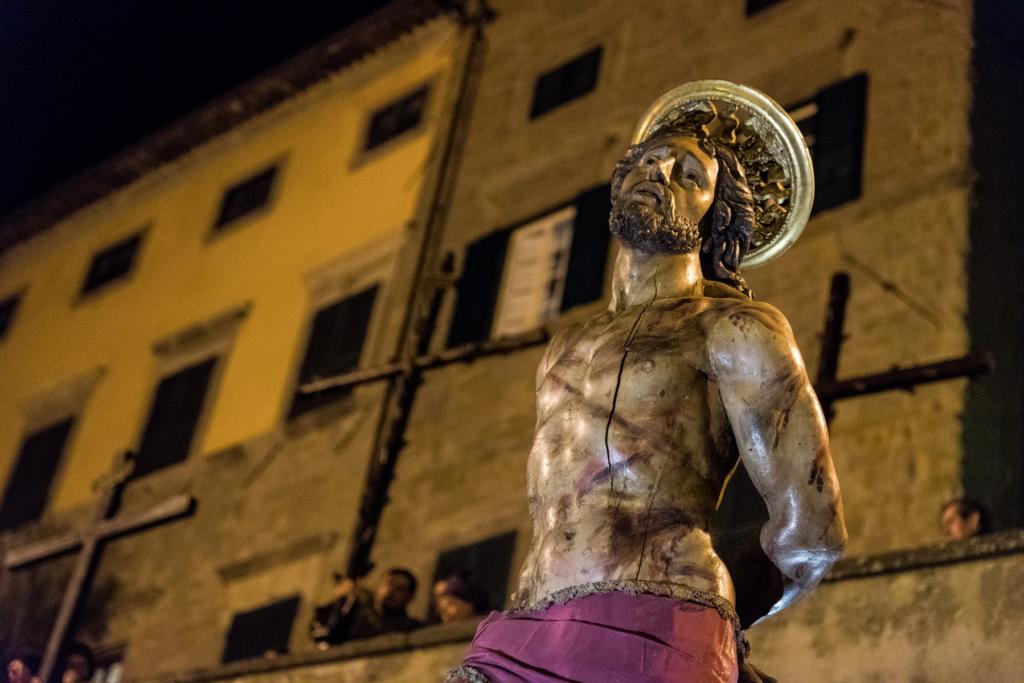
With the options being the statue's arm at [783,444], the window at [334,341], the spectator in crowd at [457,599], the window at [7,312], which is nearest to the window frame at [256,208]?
the window at [334,341]

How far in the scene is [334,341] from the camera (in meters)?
19.0

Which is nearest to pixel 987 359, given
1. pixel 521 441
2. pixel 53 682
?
pixel 521 441

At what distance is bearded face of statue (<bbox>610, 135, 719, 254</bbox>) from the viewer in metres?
4.21

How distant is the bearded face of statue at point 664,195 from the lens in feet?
13.8

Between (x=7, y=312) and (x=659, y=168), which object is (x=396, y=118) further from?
(x=659, y=168)

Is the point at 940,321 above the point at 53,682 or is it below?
above

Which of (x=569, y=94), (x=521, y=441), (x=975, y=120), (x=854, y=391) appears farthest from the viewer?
(x=569, y=94)

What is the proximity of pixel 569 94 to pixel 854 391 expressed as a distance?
9194 mm

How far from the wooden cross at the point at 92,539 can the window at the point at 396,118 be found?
29.2ft

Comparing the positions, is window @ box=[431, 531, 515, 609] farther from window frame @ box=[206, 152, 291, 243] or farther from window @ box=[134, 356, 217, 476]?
window frame @ box=[206, 152, 291, 243]

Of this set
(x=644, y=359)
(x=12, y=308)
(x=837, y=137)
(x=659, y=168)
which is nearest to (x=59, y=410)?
(x=12, y=308)

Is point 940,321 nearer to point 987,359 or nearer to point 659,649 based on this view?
point 987,359

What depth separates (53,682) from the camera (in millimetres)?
12875

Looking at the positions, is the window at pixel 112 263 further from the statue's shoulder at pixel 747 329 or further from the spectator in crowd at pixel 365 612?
the statue's shoulder at pixel 747 329
